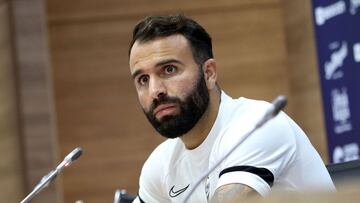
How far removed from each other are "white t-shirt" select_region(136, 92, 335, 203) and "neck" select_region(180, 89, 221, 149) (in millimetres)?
25

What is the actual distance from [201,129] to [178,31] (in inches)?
12.7

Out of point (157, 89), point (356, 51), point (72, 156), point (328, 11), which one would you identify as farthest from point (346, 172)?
point (328, 11)

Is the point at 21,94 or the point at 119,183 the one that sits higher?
the point at 21,94

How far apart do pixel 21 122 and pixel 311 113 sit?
190 centimetres

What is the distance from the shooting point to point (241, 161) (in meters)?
2.97

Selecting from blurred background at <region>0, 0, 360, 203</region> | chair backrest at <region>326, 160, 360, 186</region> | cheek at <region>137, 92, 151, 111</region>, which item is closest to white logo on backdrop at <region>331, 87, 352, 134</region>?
blurred background at <region>0, 0, 360, 203</region>

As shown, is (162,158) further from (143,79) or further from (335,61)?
(335,61)

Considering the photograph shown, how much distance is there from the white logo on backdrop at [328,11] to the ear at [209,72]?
2.06 meters

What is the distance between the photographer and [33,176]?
655cm

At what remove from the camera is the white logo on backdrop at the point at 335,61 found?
17.3 feet

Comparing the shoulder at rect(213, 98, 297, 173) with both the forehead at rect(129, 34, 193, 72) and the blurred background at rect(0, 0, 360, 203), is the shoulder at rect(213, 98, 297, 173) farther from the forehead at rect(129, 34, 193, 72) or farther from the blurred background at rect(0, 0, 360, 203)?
the blurred background at rect(0, 0, 360, 203)

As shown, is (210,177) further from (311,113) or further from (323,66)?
(311,113)

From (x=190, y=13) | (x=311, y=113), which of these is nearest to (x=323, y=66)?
(x=311, y=113)

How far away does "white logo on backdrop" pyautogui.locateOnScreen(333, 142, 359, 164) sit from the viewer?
207 inches
